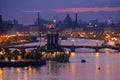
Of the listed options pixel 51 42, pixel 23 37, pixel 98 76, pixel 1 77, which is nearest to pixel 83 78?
pixel 98 76

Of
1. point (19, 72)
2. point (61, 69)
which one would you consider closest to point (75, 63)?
point (61, 69)

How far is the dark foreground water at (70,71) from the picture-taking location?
3142cm

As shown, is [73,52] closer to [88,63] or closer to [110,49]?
[110,49]

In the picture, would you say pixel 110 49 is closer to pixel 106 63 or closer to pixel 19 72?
pixel 106 63

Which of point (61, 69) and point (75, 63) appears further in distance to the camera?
point (75, 63)

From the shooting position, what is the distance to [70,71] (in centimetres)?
3434

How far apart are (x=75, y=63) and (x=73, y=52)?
9664 millimetres

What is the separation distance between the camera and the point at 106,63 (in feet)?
126

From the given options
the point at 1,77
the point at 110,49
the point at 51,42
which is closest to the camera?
the point at 1,77

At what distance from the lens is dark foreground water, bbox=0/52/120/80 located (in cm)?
3142

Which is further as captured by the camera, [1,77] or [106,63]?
[106,63]

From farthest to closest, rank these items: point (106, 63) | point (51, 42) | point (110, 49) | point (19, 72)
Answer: point (110, 49) → point (51, 42) → point (106, 63) → point (19, 72)

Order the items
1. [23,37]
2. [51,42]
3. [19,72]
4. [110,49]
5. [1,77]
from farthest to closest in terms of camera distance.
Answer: [23,37] < [110,49] < [51,42] < [19,72] < [1,77]

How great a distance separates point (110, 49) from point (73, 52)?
441 centimetres
